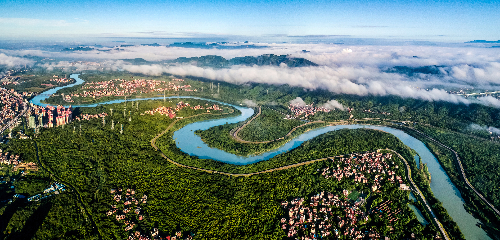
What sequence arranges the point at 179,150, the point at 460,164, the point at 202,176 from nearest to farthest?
1. the point at 202,176
2. the point at 460,164
3. the point at 179,150

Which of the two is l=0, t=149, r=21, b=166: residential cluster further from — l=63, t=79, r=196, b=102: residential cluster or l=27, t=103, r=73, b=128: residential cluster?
l=63, t=79, r=196, b=102: residential cluster

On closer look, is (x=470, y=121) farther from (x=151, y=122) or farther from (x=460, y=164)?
(x=151, y=122)

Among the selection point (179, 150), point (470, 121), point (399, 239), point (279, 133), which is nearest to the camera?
point (399, 239)

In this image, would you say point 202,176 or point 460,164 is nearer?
point 202,176

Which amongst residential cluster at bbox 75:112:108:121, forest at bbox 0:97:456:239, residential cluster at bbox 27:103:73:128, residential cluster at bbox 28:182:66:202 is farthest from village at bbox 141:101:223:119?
residential cluster at bbox 28:182:66:202

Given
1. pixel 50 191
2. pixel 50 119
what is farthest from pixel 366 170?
pixel 50 119

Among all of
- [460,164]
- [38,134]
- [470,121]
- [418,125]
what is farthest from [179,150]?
[470,121]
